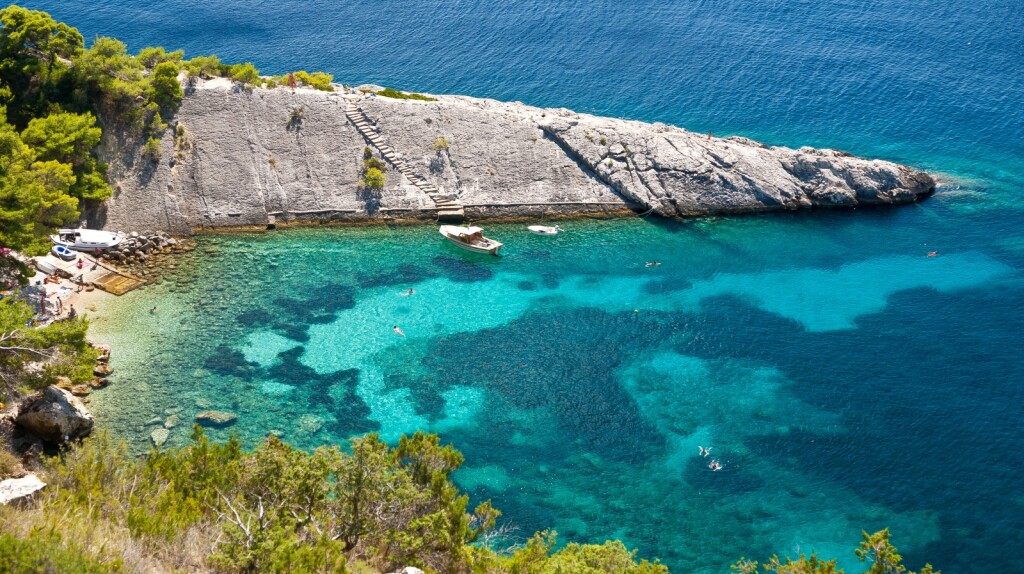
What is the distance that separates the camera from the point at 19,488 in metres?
39.2

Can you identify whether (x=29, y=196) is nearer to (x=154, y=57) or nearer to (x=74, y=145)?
(x=74, y=145)

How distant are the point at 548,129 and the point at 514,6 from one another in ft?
166

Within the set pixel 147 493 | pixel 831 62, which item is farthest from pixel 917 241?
pixel 147 493

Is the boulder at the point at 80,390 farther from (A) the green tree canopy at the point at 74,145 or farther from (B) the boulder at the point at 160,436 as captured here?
(A) the green tree canopy at the point at 74,145

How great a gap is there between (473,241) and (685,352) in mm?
22745

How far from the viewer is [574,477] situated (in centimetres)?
5409

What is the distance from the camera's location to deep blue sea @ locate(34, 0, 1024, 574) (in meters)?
53.0

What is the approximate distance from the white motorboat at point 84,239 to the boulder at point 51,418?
858 inches

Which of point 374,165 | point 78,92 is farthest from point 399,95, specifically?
point 78,92

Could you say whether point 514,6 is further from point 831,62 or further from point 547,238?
point 547,238

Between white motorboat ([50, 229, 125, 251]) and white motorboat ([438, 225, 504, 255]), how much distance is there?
28.9 m

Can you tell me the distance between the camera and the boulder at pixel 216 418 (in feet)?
185

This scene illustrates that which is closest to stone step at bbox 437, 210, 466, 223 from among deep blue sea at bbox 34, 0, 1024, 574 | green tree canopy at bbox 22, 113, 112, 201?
deep blue sea at bbox 34, 0, 1024, 574

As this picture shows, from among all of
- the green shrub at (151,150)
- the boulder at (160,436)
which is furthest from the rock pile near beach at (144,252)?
the boulder at (160,436)
